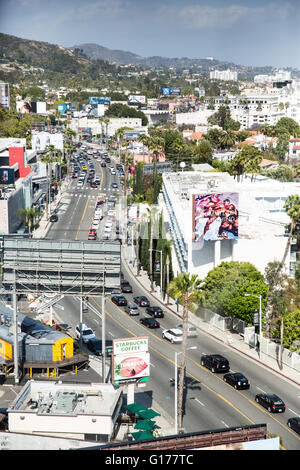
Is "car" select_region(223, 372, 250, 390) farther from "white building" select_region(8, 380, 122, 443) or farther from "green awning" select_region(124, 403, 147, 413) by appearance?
"white building" select_region(8, 380, 122, 443)

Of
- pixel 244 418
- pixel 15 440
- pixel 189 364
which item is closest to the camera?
pixel 15 440

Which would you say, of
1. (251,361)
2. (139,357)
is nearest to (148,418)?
(139,357)

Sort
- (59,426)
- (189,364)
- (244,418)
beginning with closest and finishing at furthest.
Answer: (59,426)
(244,418)
(189,364)

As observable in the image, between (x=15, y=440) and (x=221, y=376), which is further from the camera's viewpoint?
(x=221, y=376)

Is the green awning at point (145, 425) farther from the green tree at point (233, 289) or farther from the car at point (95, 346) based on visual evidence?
the green tree at point (233, 289)

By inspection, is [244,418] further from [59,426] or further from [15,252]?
[15,252]

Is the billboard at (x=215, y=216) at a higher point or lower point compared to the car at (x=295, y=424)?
higher

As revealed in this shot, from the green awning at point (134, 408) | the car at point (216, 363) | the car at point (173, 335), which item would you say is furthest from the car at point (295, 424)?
the car at point (173, 335)

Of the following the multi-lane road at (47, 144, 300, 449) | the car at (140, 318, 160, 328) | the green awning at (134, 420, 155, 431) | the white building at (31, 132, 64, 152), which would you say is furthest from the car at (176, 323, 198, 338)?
the white building at (31, 132, 64, 152)
